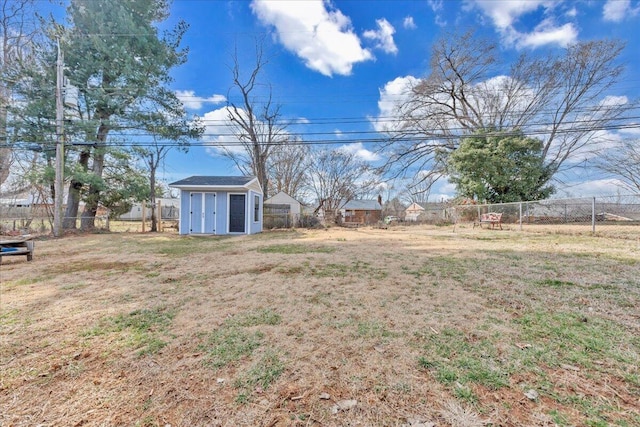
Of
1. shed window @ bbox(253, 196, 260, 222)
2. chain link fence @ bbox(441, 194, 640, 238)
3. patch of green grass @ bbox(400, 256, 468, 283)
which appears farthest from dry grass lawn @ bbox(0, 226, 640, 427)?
shed window @ bbox(253, 196, 260, 222)

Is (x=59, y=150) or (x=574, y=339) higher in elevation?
(x=59, y=150)

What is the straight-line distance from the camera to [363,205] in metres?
34.2

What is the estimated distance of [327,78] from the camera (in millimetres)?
14680

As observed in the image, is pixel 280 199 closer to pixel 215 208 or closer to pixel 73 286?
pixel 215 208

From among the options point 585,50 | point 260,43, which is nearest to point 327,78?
point 260,43

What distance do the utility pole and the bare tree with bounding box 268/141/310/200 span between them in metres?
15.8

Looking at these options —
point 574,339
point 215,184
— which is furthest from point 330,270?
point 215,184

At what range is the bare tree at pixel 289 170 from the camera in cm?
2558

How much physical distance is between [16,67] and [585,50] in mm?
28263

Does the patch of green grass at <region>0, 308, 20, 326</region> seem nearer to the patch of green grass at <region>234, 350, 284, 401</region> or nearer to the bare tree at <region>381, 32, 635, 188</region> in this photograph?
the patch of green grass at <region>234, 350, 284, 401</region>

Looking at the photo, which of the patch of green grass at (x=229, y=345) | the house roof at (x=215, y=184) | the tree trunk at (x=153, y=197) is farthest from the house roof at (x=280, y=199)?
the patch of green grass at (x=229, y=345)

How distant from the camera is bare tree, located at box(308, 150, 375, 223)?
83.9ft

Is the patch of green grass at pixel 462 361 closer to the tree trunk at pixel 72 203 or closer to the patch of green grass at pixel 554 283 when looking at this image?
the patch of green grass at pixel 554 283

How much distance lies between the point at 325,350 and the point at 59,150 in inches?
517
